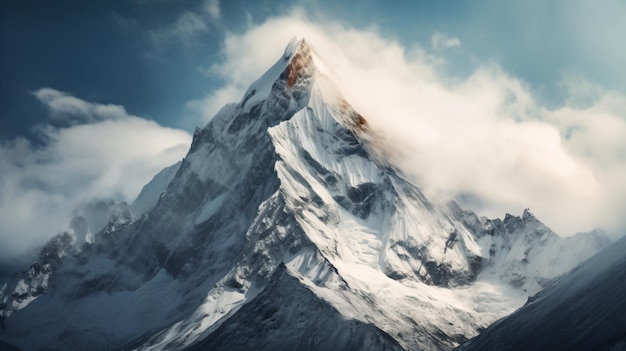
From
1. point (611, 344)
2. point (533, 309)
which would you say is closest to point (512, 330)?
point (533, 309)

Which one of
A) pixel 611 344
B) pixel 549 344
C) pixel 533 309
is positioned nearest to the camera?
pixel 611 344

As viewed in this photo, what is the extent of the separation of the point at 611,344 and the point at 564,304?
132 ft

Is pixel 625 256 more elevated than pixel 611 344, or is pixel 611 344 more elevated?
pixel 625 256

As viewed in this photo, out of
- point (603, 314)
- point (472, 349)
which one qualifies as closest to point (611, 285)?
point (603, 314)

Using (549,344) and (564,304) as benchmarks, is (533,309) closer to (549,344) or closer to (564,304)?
(564,304)

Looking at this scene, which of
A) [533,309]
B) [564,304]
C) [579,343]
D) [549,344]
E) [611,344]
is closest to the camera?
[611,344]

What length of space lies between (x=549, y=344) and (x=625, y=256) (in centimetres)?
3092

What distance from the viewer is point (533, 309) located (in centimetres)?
15962

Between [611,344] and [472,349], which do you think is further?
[472,349]

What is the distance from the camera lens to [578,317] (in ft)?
424

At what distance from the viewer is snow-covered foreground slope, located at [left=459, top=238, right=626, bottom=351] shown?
376 ft

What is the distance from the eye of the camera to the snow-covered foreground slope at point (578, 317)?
115m

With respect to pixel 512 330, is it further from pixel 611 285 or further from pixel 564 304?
pixel 611 285

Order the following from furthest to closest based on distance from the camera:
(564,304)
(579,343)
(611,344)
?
(564,304) → (579,343) → (611,344)
